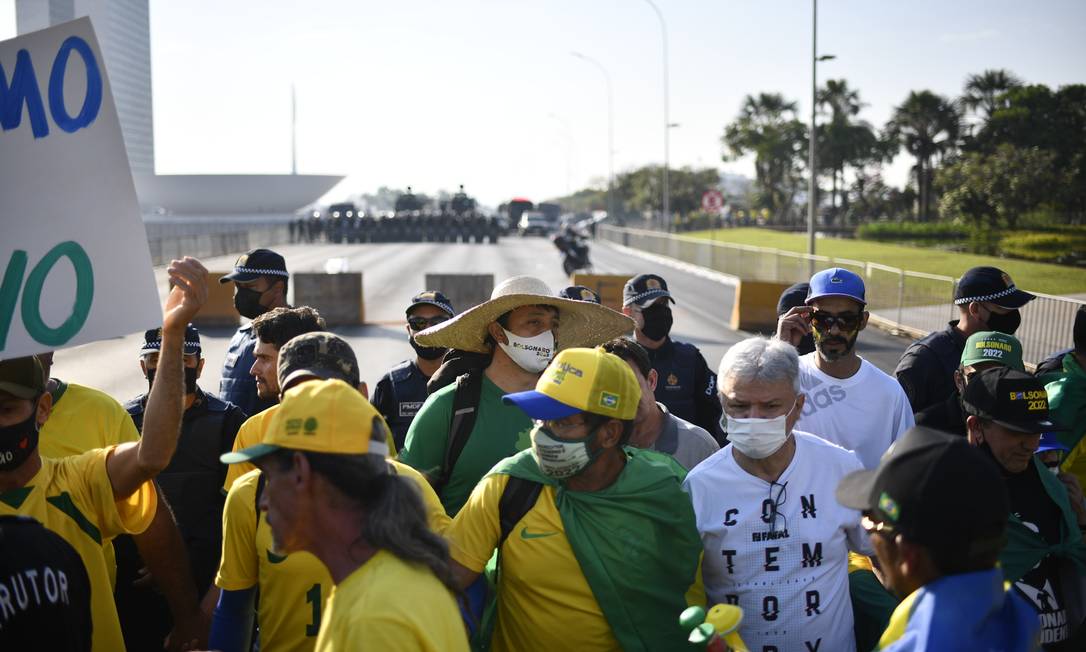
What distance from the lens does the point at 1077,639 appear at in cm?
Result: 378

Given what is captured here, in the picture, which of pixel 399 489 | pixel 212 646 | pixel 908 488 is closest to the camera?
pixel 908 488

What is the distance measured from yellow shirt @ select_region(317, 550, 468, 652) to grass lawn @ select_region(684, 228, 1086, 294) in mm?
18190

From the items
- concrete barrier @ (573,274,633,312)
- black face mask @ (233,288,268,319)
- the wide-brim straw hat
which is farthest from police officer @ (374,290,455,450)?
concrete barrier @ (573,274,633,312)

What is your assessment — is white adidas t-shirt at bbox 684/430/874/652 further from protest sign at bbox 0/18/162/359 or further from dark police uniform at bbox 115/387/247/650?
dark police uniform at bbox 115/387/247/650

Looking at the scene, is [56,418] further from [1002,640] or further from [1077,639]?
[1077,639]

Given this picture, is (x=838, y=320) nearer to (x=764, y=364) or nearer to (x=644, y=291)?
(x=764, y=364)

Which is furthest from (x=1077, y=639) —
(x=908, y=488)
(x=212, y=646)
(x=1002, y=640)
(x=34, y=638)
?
(x=34, y=638)

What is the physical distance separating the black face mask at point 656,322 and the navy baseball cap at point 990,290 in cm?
178

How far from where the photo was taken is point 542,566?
10.2 feet

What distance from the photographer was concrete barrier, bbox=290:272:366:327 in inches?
810

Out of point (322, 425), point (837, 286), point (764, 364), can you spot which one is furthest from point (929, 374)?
point (322, 425)

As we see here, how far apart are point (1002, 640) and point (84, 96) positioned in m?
2.94

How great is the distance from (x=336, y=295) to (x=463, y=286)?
2.65 meters

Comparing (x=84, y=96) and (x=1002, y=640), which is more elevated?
(x=84, y=96)
